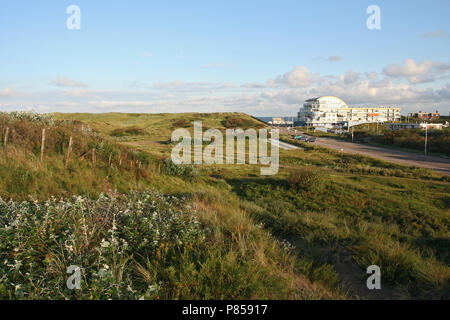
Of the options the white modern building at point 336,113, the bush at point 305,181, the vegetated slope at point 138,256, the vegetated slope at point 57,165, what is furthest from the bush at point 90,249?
the white modern building at point 336,113

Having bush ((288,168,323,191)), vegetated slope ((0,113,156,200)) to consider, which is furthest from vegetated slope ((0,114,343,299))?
bush ((288,168,323,191))

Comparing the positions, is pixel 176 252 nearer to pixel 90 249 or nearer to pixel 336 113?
pixel 90 249

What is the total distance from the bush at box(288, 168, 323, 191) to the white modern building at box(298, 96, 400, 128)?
12876 centimetres

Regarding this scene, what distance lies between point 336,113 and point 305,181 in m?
140

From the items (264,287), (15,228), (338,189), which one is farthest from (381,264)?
(338,189)

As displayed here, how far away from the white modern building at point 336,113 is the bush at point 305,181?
129 m

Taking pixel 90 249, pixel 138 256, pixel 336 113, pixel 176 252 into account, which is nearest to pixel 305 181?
pixel 176 252

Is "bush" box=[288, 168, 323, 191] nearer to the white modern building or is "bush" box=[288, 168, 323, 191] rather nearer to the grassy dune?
the grassy dune

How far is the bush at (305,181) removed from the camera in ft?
63.0

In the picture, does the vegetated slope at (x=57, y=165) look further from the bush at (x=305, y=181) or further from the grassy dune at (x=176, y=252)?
the bush at (x=305, y=181)

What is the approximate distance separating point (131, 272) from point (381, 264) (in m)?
4.30

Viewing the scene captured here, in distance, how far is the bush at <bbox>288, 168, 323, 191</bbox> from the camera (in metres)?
19.2

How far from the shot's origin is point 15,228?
4527 mm
